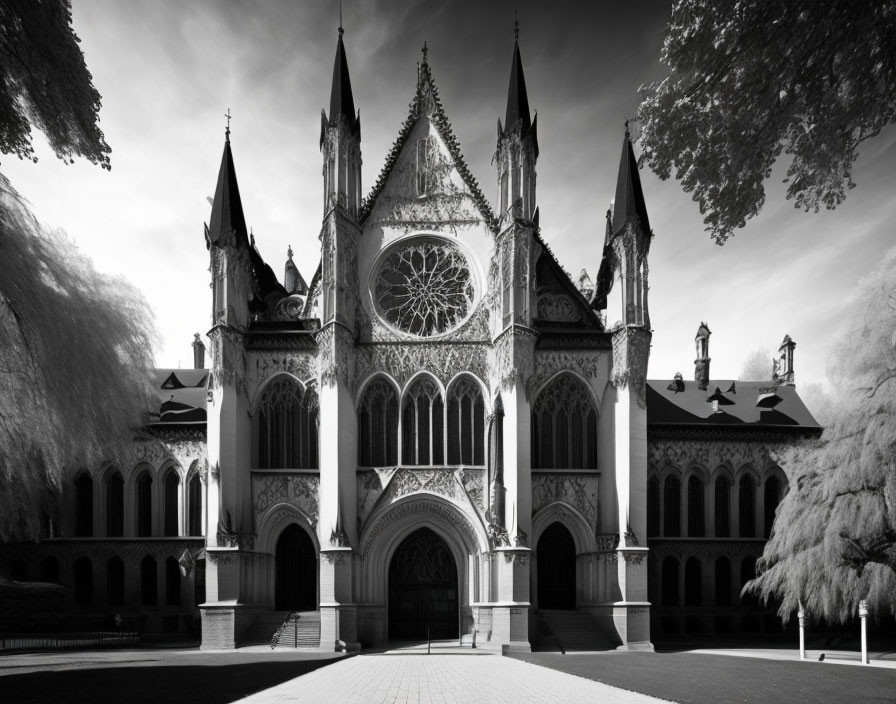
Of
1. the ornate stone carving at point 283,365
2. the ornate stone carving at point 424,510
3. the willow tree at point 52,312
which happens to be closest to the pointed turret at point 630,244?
the ornate stone carving at point 424,510

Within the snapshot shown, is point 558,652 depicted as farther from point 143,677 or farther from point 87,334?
point 87,334

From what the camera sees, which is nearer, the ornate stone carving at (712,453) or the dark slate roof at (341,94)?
the dark slate roof at (341,94)

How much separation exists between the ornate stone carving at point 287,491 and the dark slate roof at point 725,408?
1755 centimetres

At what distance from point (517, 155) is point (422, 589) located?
782 inches

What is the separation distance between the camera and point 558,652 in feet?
105

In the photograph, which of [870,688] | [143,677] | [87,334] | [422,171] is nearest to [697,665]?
[870,688]

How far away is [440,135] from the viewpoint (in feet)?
125

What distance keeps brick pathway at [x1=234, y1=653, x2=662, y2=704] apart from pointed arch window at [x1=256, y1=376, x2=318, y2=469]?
11.3m

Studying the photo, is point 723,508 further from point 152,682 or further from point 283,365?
point 152,682

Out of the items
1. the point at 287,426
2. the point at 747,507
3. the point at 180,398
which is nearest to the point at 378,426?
the point at 287,426

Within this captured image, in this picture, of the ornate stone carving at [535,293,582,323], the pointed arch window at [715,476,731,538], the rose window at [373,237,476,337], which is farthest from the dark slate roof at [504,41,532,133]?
the pointed arch window at [715,476,731,538]

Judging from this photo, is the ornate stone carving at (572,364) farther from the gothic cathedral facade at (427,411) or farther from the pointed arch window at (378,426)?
the pointed arch window at (378,426)

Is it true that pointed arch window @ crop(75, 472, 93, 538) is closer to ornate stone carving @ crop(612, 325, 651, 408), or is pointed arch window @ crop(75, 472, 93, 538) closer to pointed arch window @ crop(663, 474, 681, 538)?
ornate stone carving @ crop(612, 325, 651, 408)

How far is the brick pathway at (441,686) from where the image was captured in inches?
704
